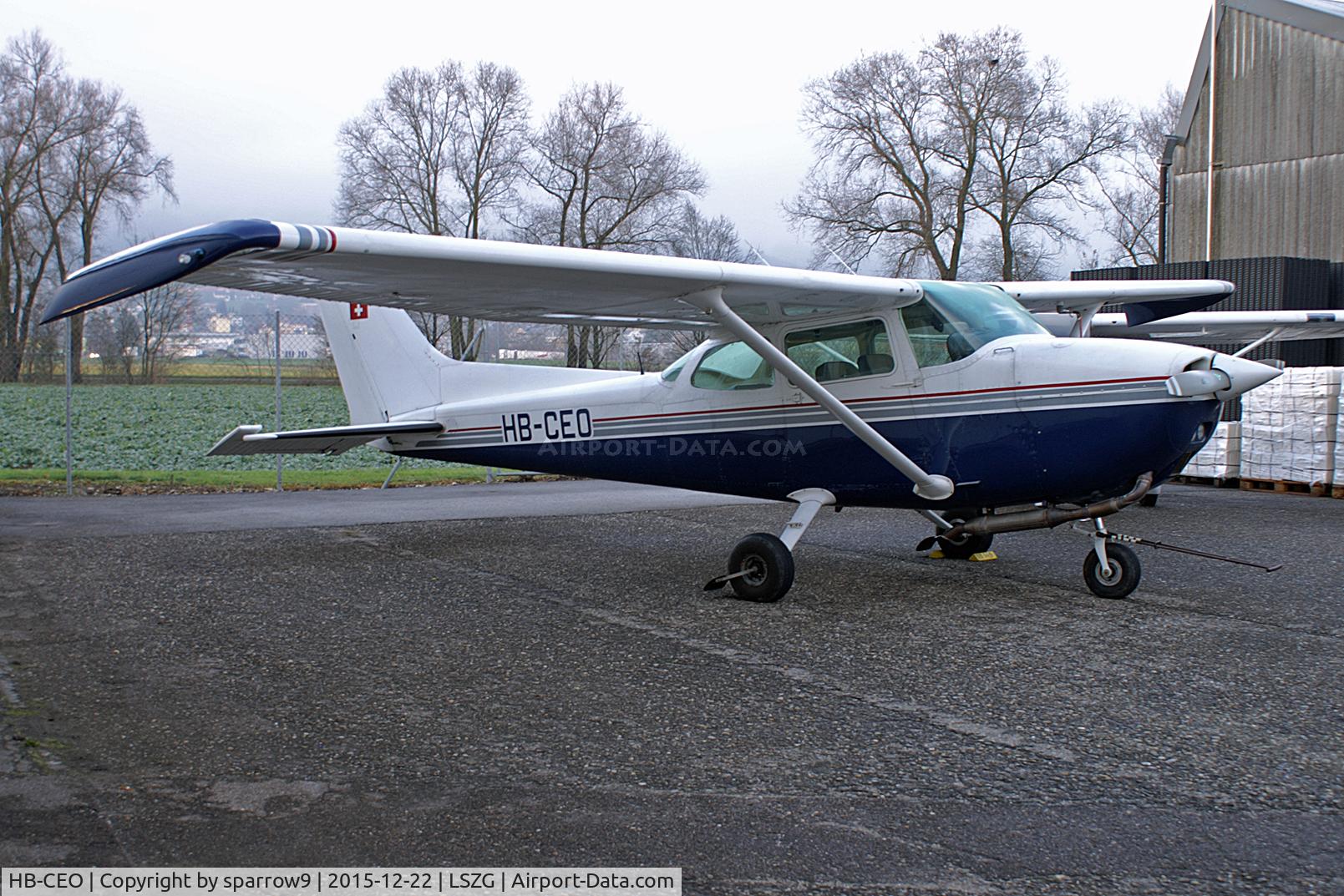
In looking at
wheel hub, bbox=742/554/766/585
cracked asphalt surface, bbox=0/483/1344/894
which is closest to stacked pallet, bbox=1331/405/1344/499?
cracked asphalt surface, bbox=0/483/1344/894

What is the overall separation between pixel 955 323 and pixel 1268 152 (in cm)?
1903

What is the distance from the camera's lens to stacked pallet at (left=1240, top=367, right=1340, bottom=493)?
45.6 feet

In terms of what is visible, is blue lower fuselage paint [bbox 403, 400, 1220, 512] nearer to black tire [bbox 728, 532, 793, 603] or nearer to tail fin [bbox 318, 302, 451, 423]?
black tire [bbox 728, 532, 793, 603]

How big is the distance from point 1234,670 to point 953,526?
254 centimetres

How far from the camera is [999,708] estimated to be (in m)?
4.59

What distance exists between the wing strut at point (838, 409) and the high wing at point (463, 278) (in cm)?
19

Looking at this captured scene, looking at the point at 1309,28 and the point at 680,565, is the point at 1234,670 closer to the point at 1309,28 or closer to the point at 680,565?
the point at 680,565

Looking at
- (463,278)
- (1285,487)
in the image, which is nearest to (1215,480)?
(1285,487)

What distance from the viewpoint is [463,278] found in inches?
245

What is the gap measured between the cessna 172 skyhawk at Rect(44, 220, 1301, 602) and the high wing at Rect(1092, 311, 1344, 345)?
12.7ft

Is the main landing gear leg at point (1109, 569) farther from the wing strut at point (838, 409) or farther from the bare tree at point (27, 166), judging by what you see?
the bare tree at point (27, 166)

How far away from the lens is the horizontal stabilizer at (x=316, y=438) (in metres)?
9.30

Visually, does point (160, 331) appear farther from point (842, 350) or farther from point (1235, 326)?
point (1235, 326)

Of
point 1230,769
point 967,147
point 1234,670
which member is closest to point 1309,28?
point 967,147
